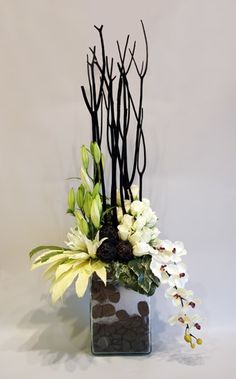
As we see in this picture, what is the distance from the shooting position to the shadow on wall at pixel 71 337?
127 centimetres

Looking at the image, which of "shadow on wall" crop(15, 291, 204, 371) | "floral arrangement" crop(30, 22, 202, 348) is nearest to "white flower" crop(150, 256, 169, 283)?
"floral arrangement" crop(30, 22, 202, 348)

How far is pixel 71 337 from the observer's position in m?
1.38

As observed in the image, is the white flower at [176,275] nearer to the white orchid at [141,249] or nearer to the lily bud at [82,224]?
the white orchid at [141,249]

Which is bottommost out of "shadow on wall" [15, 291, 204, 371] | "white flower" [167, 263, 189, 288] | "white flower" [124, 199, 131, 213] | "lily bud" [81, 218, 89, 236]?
"shadow on wall" [15, 291, 204, 371]

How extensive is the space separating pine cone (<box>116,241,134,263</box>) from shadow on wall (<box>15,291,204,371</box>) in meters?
0.26

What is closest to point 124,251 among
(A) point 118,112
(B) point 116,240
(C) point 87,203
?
(B) point 116,240

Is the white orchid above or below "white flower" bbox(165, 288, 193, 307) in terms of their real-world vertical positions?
above

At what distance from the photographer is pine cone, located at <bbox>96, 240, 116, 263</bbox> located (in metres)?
1.18

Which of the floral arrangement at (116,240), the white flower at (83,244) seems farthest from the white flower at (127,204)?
the white flower at (83,244)

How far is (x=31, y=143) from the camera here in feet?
4.57

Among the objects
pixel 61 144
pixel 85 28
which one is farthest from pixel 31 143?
pixel 85 28

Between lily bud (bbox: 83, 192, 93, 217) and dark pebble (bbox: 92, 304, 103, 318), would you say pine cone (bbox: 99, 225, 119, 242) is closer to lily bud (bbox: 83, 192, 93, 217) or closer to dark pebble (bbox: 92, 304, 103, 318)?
lily bud (bbox: 83, 192, 93, 217)

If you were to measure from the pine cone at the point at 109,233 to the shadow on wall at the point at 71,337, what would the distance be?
28cm

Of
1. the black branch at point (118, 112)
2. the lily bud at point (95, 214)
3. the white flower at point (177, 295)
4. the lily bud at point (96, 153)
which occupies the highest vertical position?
the black branch at point (118, 112)
